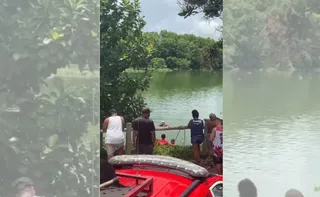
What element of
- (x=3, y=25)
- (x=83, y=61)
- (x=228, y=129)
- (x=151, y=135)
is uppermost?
(x=3, y=25)

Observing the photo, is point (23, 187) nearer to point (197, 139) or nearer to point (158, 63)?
point (197, 139)

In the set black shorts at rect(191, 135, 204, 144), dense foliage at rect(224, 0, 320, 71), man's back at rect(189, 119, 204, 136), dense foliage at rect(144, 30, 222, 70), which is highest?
dense foliage at rect(144, 30, 222, 70)

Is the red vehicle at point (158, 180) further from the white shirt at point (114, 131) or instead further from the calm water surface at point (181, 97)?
the calm water surface at point (181, 97)

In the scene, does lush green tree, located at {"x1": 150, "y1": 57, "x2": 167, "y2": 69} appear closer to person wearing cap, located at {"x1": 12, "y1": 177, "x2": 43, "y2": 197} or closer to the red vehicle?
the red vehicle

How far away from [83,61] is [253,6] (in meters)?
0.87

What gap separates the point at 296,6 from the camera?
2.20 metres

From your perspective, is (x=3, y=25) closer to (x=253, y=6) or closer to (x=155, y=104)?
(x=253, y=6)

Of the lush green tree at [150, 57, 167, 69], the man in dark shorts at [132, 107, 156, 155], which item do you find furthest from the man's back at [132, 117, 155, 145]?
the lush green tree at [150, 57, 167, 69]

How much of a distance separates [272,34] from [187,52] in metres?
7.29

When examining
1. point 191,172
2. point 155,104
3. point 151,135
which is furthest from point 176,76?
point 191,172

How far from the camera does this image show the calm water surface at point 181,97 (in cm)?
938

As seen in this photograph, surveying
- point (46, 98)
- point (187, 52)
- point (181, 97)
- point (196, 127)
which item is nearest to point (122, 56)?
point (196, 127)

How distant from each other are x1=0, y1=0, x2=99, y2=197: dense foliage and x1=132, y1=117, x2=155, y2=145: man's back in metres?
4.32

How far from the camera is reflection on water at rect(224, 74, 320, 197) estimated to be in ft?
7.04
